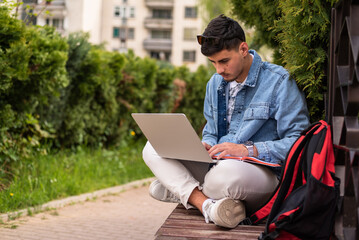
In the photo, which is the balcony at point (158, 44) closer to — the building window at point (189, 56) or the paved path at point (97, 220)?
the building window at point (189, 56)

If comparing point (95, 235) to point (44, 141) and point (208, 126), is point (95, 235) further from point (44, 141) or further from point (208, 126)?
point (44, 141)

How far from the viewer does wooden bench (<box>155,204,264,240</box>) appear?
259cm

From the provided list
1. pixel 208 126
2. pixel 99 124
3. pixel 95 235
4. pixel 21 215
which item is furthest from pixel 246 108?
pixel 99 124

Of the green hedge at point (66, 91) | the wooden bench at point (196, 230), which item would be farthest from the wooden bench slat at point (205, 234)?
the green hedge at point (66, 91)

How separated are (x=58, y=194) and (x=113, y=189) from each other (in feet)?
3.57

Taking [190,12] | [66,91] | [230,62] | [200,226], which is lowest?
→ [200,226]

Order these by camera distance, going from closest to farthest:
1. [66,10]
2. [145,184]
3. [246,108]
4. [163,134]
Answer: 1. [163,134]
2. [246,108]
3. [145,184]
4. [66,10]

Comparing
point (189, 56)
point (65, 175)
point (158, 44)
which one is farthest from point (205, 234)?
point (158, 44)

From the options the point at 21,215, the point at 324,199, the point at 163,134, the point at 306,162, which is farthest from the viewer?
the point at 21,215

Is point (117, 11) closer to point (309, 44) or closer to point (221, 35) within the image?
point (221, 35)

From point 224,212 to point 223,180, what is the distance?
224mm

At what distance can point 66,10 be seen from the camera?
145ft

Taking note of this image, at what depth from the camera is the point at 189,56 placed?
53.6 m

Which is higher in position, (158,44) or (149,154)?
(158,44)
